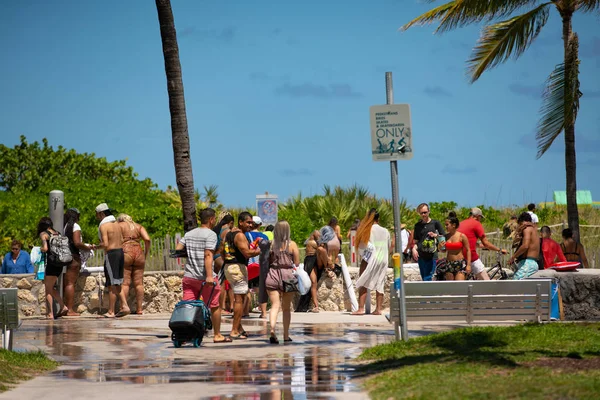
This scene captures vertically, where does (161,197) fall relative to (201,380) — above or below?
above

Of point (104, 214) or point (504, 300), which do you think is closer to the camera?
point (504, 300)

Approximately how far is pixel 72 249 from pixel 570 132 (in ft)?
39.0

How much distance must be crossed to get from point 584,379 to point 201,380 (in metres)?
3.77

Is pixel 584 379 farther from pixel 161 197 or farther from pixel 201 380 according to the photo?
pixel 161 197

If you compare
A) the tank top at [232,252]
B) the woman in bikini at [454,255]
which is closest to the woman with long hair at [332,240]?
the woman in bikini at [454,255]

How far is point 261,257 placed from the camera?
50.1ft

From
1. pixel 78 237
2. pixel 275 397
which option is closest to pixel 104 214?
pixel 78 237

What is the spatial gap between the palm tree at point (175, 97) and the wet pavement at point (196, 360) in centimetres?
264

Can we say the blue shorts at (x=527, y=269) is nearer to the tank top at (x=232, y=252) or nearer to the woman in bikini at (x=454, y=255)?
A: the woman in bikini at (x=454, y=255)

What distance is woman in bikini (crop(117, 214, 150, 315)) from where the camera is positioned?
20.0 m

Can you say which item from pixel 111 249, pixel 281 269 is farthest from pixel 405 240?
pixel 281 269

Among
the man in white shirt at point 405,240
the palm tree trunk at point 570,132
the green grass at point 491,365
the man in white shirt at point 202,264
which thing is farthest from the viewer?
the palm tree trunk at point 570,132

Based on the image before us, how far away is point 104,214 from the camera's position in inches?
784

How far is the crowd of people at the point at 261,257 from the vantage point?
48.6ft
